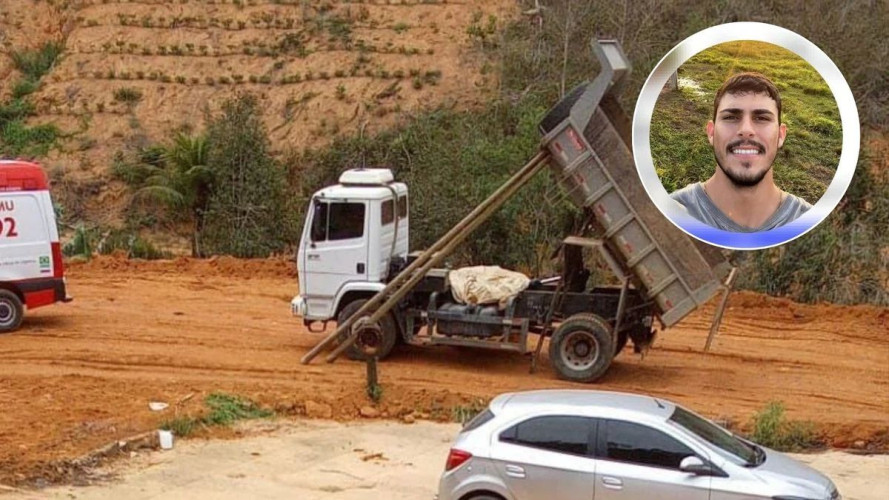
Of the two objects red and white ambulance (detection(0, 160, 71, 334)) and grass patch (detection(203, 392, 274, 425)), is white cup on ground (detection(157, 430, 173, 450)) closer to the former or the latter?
grass patch (detection(203, 392, 274, 425))

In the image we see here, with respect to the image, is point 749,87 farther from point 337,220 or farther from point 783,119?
point 337,220

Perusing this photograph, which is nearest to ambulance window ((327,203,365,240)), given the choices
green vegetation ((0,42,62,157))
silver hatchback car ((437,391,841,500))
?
silver hatchback car ((437,391,841,500))

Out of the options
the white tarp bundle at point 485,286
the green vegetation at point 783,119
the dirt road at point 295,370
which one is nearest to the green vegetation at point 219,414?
the dirt road at point 295,370

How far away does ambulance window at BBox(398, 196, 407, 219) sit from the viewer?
18.1 m

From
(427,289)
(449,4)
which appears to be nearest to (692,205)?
(427,289)

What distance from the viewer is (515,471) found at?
32.7ft

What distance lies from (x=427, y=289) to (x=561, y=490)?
25.5 feet

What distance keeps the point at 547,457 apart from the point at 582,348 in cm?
664

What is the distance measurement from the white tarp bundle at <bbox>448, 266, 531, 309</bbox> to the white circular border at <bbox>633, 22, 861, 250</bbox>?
13.7 m

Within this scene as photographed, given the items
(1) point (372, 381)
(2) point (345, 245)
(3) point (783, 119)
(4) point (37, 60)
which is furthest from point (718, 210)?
(4) point (37, 60)

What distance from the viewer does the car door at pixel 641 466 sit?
32.2 feet

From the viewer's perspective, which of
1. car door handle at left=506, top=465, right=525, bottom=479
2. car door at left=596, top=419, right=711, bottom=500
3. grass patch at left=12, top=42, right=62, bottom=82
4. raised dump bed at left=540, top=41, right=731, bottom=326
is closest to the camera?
car door at left=596, top=419, right=711, bottom=500

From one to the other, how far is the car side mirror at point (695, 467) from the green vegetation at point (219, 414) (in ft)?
22.6

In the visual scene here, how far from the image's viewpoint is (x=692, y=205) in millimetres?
3170
